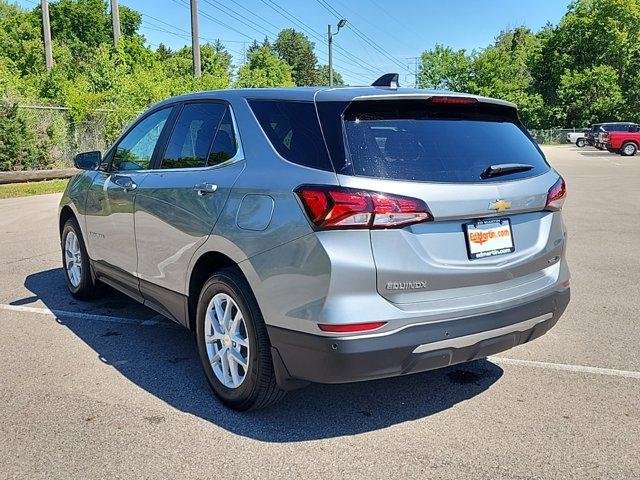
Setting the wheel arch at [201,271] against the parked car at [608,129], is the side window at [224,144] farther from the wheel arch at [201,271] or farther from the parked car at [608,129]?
the parked car at [608,129]

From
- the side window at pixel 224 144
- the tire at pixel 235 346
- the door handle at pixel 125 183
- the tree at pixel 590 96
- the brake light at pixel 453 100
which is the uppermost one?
the tree at pixel 590 96

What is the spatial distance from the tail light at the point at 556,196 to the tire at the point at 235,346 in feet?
5.85

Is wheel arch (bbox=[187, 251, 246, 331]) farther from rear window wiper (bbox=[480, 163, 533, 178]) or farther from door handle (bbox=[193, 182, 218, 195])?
rear window wiper (bbox=[480, 163, 533, 178])

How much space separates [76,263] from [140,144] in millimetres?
1700

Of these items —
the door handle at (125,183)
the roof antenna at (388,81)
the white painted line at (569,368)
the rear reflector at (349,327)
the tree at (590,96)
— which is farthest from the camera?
the tree at (590,96)

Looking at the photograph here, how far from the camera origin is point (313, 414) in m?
3.51

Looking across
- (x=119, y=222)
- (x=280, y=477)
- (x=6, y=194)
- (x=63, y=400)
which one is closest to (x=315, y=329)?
(x=280, y=477)

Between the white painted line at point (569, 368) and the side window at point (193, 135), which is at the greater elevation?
the side window at point (193, 135)

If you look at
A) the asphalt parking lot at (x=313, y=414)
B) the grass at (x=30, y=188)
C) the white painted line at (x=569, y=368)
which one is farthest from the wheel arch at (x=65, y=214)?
the grass at (x=30, y=188)

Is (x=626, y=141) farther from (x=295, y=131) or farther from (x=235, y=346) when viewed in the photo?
(x=235, y=346)

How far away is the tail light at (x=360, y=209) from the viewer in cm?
285

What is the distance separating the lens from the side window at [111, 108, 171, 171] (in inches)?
179

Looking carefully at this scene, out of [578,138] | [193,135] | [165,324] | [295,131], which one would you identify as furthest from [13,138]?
[578,138]

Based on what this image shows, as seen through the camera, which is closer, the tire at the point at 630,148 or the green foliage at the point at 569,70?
Result: the tire at the point at 630,148
